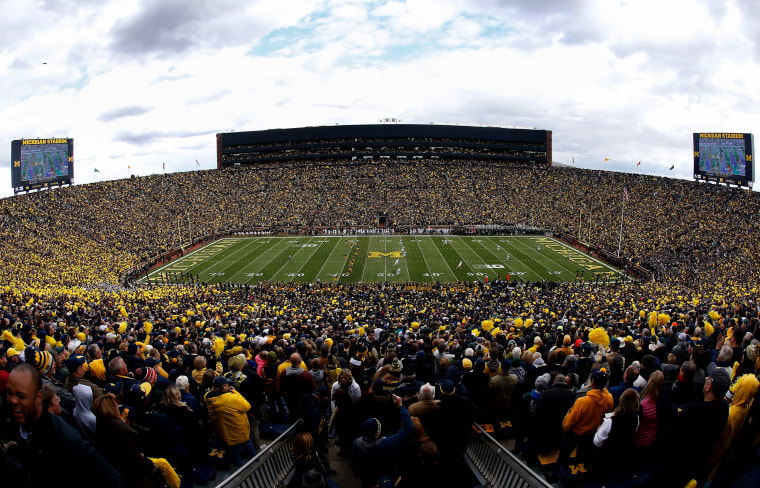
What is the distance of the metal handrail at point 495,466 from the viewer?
4.39m

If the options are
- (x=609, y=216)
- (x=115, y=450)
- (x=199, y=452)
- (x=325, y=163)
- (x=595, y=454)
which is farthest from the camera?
(x=325, y=163)

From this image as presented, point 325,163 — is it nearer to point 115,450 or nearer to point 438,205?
point 438,205

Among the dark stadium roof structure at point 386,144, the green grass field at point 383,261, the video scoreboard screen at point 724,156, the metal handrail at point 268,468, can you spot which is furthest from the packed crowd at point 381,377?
the dark stadium roof structure at point 386,144

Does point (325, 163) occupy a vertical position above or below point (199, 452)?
above

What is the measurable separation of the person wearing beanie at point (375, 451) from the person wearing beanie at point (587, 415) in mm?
1854

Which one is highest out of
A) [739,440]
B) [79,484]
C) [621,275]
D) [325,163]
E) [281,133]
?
[281,133]

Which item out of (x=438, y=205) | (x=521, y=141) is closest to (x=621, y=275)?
(x=438, y=205)

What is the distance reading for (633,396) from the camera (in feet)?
14.4

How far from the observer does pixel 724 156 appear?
53.6 m

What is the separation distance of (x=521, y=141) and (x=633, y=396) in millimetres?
97064

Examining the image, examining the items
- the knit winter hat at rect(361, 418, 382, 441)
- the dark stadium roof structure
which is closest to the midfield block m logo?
the knit winter hat at rect(361, 418, 382, 441)

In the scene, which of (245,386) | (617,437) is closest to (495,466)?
(617,437)

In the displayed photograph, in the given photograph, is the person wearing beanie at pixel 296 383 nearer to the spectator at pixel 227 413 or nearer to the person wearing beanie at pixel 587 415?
the spectator at pixel 227 413

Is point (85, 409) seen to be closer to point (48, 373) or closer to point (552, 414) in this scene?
point (48, 373)
